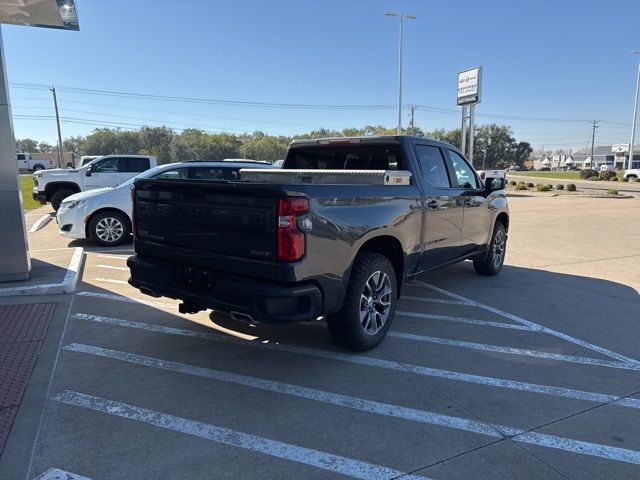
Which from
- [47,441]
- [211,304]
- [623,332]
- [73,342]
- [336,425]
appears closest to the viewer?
[47,441]

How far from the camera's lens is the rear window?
5254mm

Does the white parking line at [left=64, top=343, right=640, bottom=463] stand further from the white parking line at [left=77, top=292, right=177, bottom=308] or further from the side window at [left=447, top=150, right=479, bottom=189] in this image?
the side window at [left=447, top=150, right=479, bottom=189]

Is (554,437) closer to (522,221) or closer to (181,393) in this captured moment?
(181,393)

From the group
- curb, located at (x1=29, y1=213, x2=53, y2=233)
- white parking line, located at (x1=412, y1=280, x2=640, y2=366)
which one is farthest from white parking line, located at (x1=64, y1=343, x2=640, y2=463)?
curb, located at (x1=29, y1=213, x2=53, y2=233)

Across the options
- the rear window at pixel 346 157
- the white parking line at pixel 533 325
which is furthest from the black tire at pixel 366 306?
the white parking line at pixel 533 325

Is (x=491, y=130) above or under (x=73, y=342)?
above

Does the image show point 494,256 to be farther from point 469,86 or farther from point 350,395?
point 469,86

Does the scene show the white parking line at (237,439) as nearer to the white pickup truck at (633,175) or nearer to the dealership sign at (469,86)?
the dealership sign at (469,86)

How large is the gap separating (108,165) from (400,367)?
13.3 m

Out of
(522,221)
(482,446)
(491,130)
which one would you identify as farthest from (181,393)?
(491,130)

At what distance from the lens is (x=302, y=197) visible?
3.49 meters

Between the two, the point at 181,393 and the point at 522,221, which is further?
the point at 522,221

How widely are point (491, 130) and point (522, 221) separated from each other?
382ft

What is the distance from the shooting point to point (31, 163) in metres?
61.8
